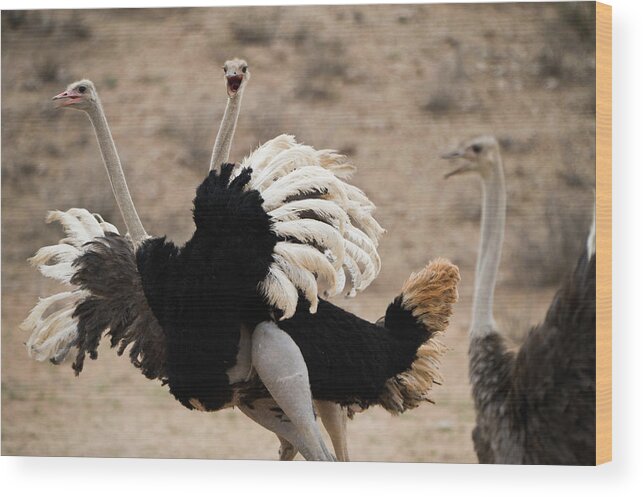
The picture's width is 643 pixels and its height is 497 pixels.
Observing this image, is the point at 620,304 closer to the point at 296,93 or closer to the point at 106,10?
the point at 296,93

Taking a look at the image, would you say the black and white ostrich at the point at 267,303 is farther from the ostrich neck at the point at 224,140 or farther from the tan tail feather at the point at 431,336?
the ostrich neck at the point at 224,140

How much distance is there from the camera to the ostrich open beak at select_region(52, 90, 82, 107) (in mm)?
7285

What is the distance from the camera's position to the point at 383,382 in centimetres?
695

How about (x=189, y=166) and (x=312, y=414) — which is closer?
(x=312, y=414)

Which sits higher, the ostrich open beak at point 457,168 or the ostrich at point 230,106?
the ostrich at point 230,106

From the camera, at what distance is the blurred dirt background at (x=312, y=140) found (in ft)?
22.7

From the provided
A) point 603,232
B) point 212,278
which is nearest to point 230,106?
point 212,278

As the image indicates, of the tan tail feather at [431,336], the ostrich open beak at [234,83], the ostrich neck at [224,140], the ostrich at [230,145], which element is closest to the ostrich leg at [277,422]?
the ostrich at [230,145]

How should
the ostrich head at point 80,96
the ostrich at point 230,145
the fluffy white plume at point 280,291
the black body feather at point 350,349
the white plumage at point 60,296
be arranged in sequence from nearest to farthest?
the fluffy white plume at point 280,291 → the black body feather at point 350,349 → the ostrich at point 230,145 → the white plumage at point 60,296 → the ostrich head at point 80,96

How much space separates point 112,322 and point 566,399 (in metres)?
1.98

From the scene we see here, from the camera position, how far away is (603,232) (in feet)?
22.4

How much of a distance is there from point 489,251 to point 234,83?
1360 millimetres

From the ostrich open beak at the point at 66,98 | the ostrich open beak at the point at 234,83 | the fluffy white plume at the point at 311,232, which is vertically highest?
the ostrich open beak at the point at 234,83

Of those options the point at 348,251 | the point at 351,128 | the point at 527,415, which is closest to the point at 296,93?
the point at 351,128
